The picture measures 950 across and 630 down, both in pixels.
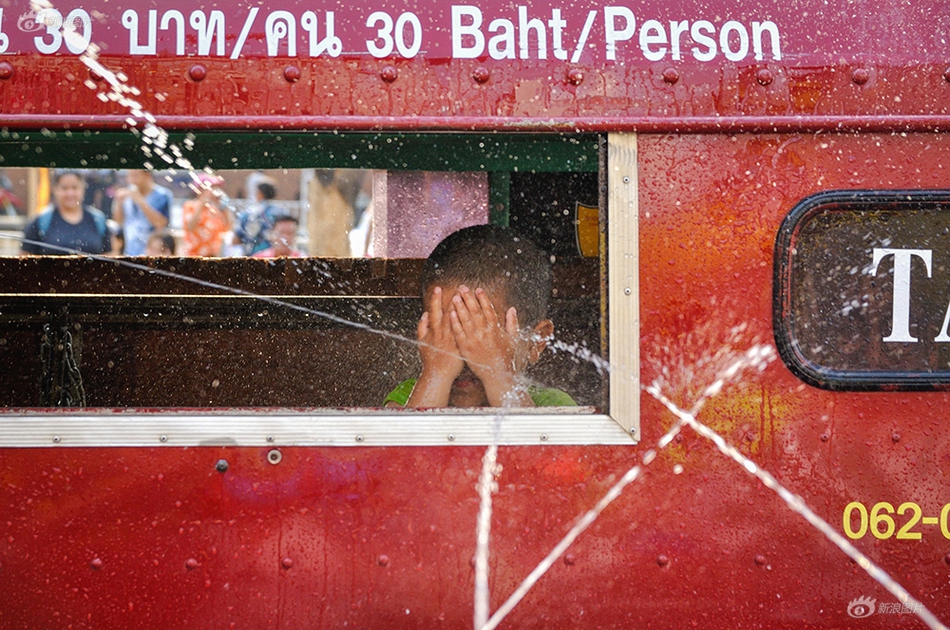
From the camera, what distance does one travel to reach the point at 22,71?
1834 millimetres

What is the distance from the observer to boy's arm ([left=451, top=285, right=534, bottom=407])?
2.08 m

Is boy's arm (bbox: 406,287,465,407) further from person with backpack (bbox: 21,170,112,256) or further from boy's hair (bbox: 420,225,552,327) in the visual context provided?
person with backpack (bbox: 21,170,112,256)

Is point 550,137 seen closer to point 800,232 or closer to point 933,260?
point 800,232

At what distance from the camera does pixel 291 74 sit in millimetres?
1848

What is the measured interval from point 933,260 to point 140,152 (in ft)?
6.77

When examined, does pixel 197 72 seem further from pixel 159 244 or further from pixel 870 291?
pixel 159 244

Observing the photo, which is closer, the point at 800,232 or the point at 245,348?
the point at 800,232

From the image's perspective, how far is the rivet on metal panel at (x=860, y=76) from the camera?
A: 6.15ft

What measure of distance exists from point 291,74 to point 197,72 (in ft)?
0.64

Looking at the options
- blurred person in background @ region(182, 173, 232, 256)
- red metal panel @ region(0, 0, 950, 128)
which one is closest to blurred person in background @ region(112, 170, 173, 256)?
blurred person in background @ region(182, 173, 232, 256)

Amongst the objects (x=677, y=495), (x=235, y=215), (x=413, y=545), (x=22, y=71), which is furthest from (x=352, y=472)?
(x=235, y=215)

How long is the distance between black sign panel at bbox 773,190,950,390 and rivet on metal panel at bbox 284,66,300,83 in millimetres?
1085

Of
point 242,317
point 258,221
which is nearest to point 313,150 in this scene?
point 242,317

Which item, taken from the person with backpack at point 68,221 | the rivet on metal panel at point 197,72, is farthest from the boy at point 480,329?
the person with backpack at point 68,221
